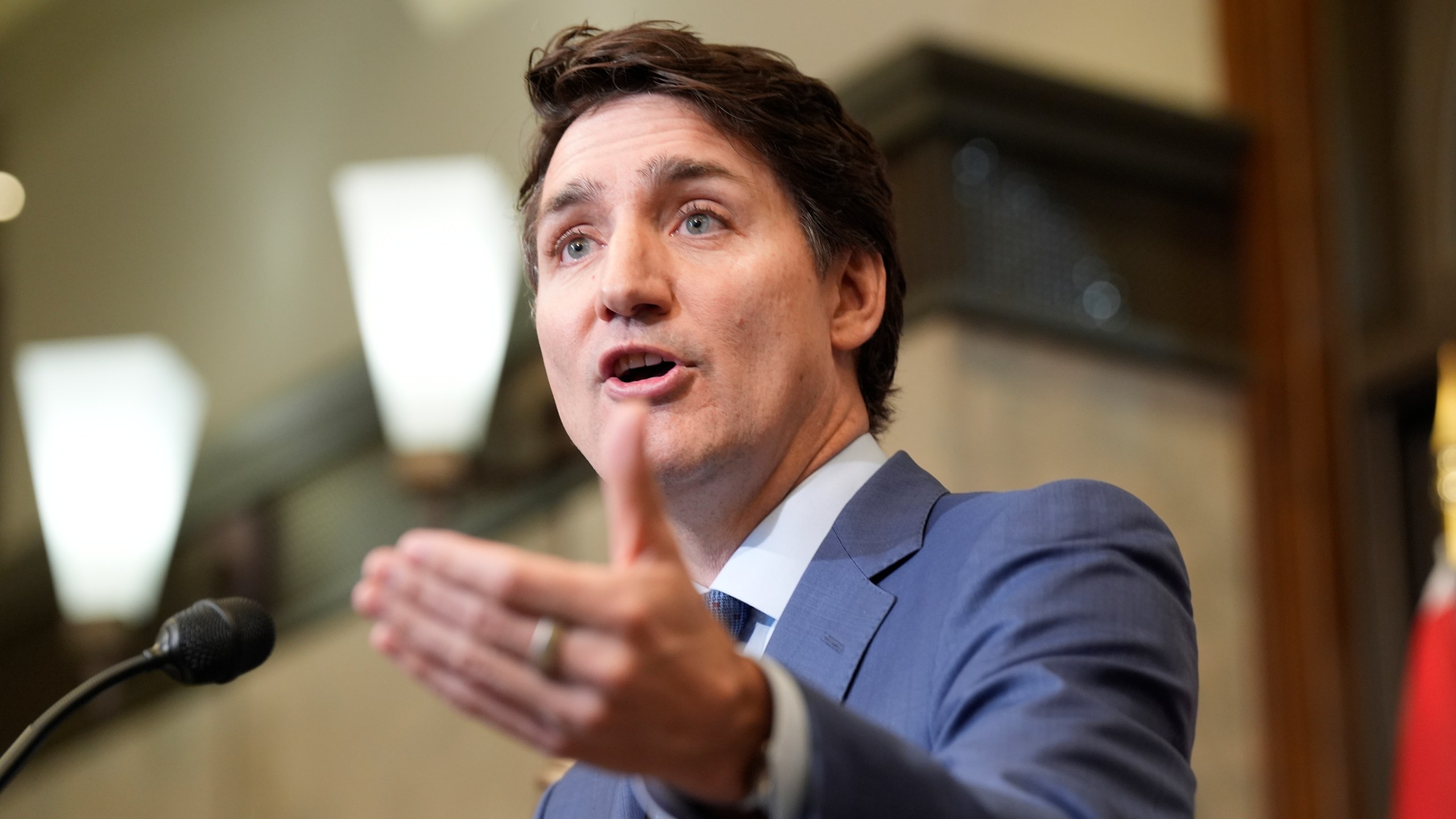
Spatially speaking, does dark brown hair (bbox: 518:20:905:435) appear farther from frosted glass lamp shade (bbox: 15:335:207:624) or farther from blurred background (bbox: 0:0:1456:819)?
frosted glass lamp shade (bbox: 15:335:207:624)

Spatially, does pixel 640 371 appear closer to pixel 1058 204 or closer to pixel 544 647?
pixel 544 647

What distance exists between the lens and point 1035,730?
1172 mm

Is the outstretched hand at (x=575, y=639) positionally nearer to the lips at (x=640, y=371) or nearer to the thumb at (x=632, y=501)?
the thumb at (x=632, y=501)

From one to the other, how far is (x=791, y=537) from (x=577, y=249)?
0.43 meters

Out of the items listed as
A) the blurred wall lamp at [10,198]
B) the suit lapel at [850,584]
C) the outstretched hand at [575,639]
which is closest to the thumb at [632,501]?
the outstretched hand at [575,639]

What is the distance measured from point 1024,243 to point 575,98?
6.93 ft

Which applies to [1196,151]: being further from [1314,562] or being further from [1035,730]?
[1035,730]

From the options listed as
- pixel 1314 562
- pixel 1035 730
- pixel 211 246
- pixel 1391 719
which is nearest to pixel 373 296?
pixel 211 246

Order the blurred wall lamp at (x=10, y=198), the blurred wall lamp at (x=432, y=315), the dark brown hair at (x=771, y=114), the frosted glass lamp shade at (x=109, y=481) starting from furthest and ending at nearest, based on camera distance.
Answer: the blurred wall lamp at (x=10, y=198) < the frosted glass lamp shade at (x=109, y=481) < the blurred wall lamp at (x=432, y=315) < the dark brown hair at (x=771, y=114)

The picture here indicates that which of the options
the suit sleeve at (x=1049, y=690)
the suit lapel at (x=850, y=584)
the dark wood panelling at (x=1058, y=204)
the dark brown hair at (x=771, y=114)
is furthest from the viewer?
the dark wood panelling at (x=1058, y=204)

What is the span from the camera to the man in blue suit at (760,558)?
38.2 inches

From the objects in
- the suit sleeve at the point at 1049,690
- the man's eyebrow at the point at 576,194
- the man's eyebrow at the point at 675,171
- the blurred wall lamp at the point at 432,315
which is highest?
the man's eyebrow at the point at 675,171

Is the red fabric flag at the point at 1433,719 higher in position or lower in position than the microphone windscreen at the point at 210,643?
lower

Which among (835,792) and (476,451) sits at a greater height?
(835,792)
